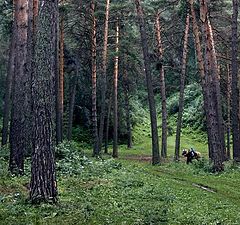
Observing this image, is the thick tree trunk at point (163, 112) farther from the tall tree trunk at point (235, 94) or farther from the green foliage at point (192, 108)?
the green foliage at point (192, 108)

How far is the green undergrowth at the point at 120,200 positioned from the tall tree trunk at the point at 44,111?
16.5 inches

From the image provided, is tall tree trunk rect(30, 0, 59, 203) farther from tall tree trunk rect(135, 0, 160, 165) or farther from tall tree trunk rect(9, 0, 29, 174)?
tall tree trunk rect(135, 0, 160, 165)

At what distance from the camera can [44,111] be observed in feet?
29.8

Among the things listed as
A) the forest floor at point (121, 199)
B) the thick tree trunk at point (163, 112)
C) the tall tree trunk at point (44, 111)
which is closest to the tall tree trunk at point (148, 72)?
the forest floor at point (121, 199)

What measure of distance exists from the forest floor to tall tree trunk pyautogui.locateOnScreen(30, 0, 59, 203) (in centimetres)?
41

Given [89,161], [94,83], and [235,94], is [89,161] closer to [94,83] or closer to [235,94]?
[235,94]

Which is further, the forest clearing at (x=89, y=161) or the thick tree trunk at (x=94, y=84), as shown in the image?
the thick tree trunk at (x=94, y=84)

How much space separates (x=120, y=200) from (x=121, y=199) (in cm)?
15

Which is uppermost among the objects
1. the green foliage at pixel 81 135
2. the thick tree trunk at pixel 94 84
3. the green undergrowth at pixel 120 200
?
the thick tree trunk at pixel 94 84

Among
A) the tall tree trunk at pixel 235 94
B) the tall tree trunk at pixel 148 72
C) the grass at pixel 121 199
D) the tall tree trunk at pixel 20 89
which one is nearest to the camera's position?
the grass at pixel 121 199

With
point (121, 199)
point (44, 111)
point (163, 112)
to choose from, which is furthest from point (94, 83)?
point (44, 111)

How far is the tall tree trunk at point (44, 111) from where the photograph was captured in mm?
9023

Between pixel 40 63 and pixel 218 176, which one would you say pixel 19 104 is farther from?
pixel 218 176

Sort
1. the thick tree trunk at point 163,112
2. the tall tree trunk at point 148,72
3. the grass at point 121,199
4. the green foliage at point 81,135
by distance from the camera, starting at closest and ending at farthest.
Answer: the grass at point 121,199 < the tall tree trunk at point 148,72 < the thick tree trunk at point 163,112 < the green foliage at point 81,135
